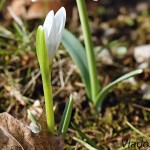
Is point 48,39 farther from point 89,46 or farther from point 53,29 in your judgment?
point 89,46

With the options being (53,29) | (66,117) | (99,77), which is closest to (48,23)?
(53,29)

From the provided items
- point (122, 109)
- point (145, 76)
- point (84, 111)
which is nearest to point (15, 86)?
point (84, 111)

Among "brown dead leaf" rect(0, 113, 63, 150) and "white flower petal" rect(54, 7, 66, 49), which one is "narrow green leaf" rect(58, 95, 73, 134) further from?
"white flower petal" rect(54, 7, 66, 49)

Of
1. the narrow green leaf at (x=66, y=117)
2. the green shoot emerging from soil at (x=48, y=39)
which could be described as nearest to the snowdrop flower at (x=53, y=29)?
the green shoot emerging from soil at (x=48, y=39)

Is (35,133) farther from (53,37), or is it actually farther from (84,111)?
(84,111)

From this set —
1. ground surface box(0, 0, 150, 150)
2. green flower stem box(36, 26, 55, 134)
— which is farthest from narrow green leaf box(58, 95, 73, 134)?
ground surface box(0, 0, 150, 150)

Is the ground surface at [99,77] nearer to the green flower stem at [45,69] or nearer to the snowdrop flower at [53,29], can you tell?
the green flower stem at [45,69]
